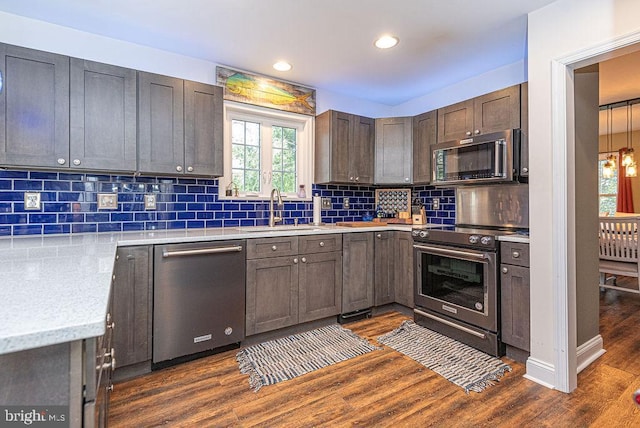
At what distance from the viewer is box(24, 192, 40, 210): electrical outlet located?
2246 millimetres

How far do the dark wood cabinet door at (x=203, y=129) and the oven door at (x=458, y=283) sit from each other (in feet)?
6.45

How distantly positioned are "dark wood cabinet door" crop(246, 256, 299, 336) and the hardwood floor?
357 millimetres

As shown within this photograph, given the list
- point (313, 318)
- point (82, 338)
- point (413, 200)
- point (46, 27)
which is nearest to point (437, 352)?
point (313, 318)

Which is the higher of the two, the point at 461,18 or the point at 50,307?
the point at 461,18

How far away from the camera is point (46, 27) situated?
7.62ft

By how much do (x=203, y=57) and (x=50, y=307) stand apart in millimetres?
2674

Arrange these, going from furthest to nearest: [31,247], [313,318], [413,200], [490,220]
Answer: [413,200]
[490,220]
[313,318]
[31,247]

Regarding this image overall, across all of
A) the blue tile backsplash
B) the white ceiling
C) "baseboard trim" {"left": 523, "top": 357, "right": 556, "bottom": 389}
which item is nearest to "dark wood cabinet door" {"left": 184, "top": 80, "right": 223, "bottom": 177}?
the blue tile backsplash

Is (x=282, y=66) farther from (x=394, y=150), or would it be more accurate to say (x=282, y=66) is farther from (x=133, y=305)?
(x=133, y=305)

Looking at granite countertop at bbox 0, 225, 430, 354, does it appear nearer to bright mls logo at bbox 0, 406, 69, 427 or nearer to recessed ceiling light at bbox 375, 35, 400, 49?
bright mls logo at bbox 0, 406, 69, 427

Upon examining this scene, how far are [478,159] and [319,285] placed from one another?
175cm

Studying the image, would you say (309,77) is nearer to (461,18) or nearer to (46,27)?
(461,18)

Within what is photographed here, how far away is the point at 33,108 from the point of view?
2059 millimetres

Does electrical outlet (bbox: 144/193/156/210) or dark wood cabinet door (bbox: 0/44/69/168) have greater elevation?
dark wood cabinet door (bbox: 0/44/69/168)
